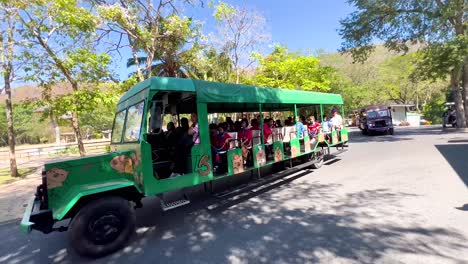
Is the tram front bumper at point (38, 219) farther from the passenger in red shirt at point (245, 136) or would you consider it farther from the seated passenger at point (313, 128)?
the seated passenger at point (313, 128)

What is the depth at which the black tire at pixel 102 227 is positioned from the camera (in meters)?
3.91

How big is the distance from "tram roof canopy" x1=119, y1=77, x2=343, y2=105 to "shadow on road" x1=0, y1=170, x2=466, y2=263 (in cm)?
240

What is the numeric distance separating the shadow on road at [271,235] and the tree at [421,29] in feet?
47.8

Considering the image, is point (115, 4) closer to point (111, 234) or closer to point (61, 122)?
point (61, 122)

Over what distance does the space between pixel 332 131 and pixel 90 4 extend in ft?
37.9

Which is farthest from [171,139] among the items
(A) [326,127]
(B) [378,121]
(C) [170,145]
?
(B) [378,121]

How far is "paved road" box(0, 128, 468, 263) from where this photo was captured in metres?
3.67

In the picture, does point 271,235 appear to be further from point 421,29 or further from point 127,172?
point 421,29

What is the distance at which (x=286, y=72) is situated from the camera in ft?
81.9

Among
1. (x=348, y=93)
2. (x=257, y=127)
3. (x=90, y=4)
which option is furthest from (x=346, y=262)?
(x=348, y=93)

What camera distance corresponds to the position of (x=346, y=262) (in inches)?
133

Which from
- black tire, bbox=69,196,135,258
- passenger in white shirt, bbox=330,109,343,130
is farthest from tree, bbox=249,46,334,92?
black tire, bbox=69,196,135,258

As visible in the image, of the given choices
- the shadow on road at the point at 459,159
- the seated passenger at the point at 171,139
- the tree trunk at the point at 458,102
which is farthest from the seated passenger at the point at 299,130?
the tree trunk at the point at 458,102

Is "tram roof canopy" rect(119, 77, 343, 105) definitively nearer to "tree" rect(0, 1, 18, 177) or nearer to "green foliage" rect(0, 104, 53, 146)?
"tree" rect(0, 1, 18, 177)
